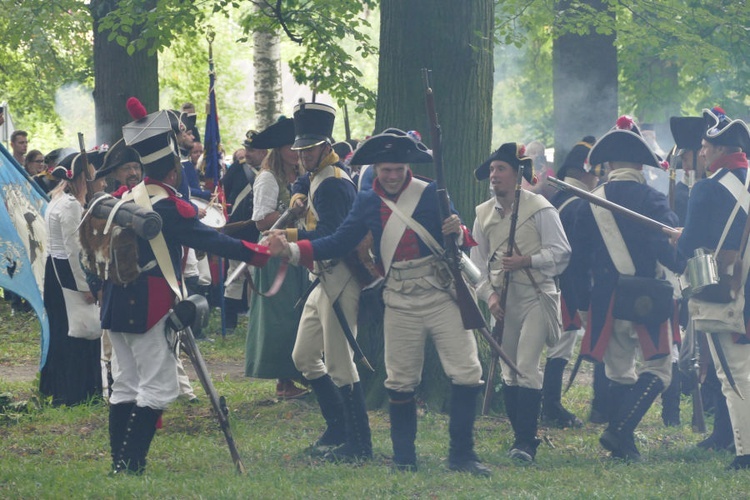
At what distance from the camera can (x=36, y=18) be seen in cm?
1508

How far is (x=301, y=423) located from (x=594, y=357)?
237cm

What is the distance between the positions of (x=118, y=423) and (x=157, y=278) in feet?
3.05

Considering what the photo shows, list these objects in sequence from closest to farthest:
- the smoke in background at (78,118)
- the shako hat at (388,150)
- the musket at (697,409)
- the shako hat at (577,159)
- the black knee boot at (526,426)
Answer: the shako hat at (388,150) → the black knee boot at (526,426) → the musket at (697,409) → the shako hat at (577,159) → the smoke in background at (78,118)

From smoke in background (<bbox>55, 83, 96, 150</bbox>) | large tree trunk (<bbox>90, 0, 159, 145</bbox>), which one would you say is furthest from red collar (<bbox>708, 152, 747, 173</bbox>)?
smoke in background (<bbox>55, 83, 96, 150</bbox>)

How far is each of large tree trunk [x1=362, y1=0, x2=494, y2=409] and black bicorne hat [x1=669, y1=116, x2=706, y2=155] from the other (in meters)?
1.50

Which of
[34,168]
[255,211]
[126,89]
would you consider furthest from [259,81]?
[255,211]

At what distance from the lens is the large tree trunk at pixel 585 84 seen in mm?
15626

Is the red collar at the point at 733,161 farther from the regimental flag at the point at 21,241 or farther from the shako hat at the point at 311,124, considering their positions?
the regimental flag at the point at 21,241

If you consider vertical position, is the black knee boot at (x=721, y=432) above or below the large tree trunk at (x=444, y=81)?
below

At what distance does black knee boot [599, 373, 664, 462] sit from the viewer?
784 centimetres

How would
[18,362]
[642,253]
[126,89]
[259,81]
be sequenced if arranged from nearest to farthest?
[642,253], [18,362], [126,89], [259,81]

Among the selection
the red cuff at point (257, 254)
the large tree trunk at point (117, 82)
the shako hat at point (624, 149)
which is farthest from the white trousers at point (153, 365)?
the large tree trunk at point (117, 82)

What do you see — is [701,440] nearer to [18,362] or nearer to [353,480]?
[353,480]

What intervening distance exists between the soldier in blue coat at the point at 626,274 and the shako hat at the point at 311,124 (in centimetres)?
193
